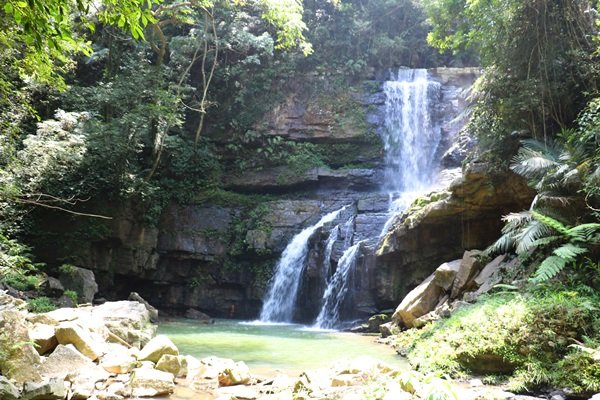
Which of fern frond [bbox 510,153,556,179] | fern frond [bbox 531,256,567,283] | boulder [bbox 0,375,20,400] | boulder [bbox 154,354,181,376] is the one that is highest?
fern frond [bbox 510,153,556,179]

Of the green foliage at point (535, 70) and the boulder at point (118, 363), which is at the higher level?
the green foliage at point (535, 70)

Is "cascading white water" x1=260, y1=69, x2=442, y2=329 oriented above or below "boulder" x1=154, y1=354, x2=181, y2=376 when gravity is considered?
above

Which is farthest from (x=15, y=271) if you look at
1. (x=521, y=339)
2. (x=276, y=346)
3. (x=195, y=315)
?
(x=521, y=339)

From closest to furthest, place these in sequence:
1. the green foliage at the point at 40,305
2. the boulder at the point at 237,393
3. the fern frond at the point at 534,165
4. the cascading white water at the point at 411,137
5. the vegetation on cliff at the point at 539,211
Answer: the boulder at the point at 237,393, the vegetation on cliff at the point at 539,211, the fern frond at the point at 534,165, the green foliage at the point at 40,305, the cascading white water at the point at 411,137

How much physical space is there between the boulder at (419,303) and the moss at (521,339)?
2.75 metres

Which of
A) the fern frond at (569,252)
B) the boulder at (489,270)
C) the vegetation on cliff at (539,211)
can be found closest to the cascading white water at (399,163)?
the boulder at (489,270)

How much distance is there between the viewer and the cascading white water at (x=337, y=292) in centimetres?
1408

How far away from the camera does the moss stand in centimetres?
558

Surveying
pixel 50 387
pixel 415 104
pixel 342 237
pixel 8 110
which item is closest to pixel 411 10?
pixel 415 104

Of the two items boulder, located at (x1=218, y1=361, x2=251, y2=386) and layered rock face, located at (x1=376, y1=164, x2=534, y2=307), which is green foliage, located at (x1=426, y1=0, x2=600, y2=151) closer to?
layered rock face, located at (x1=376, y1=164, x2=534, y2=307)

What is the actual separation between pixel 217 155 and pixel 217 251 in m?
4.98

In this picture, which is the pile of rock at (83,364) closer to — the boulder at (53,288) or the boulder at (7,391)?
the boulder at (7,391)

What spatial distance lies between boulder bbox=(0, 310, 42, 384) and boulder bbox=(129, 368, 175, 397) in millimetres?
1041

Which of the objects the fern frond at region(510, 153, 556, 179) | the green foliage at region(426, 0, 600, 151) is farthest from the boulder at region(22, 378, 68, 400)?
the green foliage at region(426, 0, 600, 151)
